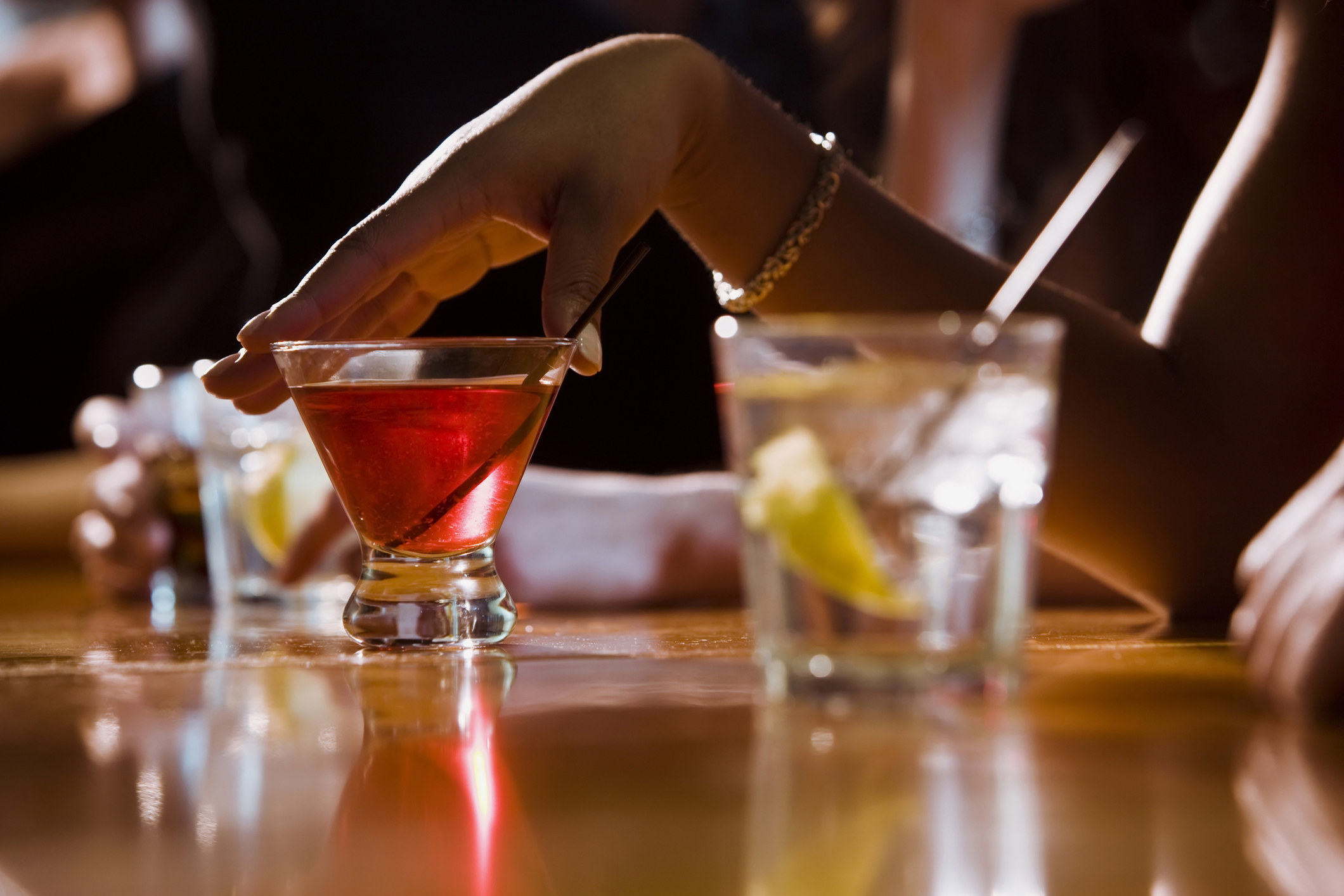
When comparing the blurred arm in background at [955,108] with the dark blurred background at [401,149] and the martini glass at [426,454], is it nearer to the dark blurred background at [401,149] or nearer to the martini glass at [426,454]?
the dark blurred background at [401,149]

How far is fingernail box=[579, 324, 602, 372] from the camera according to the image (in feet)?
Result: 2.52

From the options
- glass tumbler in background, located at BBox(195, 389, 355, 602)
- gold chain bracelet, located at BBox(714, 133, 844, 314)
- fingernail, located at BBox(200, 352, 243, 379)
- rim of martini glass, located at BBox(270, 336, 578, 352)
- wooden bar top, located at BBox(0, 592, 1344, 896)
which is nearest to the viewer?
wooden bar top, located at BBox(0, 592, 1344, 896)

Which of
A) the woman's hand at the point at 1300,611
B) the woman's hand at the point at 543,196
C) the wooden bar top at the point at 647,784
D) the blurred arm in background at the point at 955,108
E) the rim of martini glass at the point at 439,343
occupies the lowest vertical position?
the wooden bar top at the point at 647,784

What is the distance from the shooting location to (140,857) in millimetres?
335

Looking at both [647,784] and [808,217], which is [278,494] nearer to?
[808,217]

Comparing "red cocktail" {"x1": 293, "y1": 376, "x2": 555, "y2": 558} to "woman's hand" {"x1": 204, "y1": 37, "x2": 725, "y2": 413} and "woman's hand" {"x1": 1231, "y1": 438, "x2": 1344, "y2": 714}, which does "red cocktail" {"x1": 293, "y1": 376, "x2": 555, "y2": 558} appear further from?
"woman's hand" {"x1": 1231, "y1": 438, "x2": 1344, "y2": 714}

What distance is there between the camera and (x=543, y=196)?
786 millimetres

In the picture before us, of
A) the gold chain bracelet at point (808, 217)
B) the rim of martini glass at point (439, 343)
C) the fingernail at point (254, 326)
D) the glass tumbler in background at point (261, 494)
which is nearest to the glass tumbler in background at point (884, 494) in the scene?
the rim of martini glass at point (439, 343)

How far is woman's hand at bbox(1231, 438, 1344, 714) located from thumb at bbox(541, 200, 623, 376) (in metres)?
0.38

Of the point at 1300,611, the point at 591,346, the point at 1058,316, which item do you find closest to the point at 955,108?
the point at 1058,316

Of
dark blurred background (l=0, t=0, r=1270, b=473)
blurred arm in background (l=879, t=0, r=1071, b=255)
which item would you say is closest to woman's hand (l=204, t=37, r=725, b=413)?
dark blurred background (l=0, t=0, r=1270, b=473)

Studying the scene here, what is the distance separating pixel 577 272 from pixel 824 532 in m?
0.34

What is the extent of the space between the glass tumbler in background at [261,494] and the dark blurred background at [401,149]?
3.38ft

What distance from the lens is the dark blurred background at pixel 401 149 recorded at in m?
2.10
